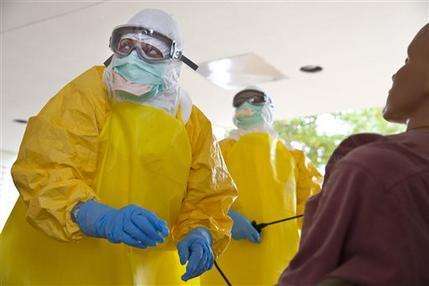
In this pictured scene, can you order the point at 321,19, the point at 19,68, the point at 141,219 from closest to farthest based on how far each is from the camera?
the point at 141,219 → the point at 321,19 → the point at 19,68

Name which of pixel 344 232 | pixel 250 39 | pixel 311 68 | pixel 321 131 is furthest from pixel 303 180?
pixel 321 131

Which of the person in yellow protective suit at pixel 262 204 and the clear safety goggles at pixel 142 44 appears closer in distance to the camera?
the clear safety goggles at pixel 142 44

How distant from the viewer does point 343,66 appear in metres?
3.29

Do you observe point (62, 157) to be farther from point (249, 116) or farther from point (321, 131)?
point (321, 131)

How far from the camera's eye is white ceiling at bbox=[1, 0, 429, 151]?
103 inches

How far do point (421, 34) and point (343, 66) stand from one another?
2464mm

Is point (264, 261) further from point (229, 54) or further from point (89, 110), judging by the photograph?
point (229, 54)

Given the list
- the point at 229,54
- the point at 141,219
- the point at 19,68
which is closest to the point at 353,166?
the point at 141,219

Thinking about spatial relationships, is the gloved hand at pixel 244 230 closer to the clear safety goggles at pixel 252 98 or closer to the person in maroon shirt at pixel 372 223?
the clear safety goggles at pixel 252 98

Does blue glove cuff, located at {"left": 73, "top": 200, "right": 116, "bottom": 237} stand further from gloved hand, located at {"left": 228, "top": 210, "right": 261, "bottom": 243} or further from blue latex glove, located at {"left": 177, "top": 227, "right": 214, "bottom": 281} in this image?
gloved hand, located at {"left": 228, "top": 210, "right": 261, "bottom": 243}

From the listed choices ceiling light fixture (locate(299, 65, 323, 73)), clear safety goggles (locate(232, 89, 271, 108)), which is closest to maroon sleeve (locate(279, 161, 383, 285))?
clear safety goggles (locate(232, 89, 271, 108))

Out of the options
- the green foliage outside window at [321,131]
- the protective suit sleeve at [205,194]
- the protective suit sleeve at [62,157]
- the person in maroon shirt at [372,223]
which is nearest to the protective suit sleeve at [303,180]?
the protective suit sleeve at [205,194]

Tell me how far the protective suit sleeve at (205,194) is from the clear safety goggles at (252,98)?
1043 millimetres

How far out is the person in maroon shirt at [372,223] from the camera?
2.14 ft
